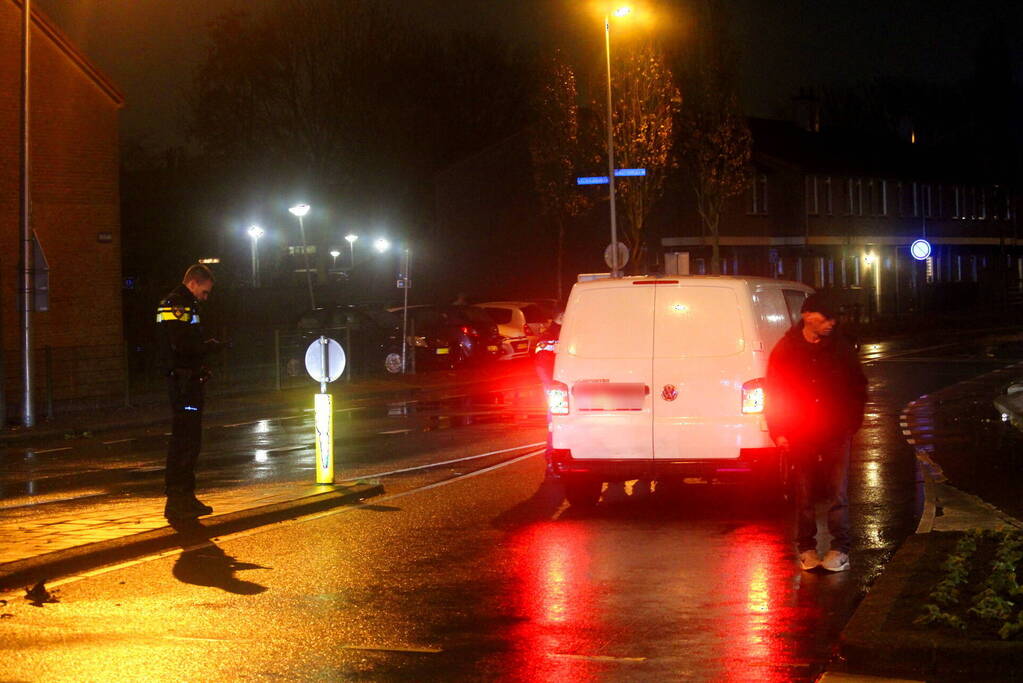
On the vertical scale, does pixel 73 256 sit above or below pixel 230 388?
above

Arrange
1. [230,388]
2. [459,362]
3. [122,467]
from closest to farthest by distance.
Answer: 1. [122,467]
2. [230,388]
3. [459,362]

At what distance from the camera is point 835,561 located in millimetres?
9492

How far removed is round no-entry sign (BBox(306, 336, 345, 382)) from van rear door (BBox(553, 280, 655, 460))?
279cm

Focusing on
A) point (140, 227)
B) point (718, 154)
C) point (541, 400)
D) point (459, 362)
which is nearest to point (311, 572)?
point (541, 400)

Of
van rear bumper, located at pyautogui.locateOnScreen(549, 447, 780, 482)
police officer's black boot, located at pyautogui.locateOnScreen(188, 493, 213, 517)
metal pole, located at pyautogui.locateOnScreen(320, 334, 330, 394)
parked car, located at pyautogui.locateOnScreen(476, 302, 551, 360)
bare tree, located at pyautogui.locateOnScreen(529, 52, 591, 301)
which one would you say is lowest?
police officer's black boot, located at pyautogui.locateOnScreen(188, 493, 213, 517)

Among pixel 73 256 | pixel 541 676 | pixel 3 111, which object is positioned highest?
pixel 3 111

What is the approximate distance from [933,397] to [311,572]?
17621 mm

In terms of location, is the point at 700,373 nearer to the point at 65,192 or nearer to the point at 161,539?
the point at 161,539

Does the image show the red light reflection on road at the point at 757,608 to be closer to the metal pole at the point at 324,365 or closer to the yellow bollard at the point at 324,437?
the yellow bollard at the point at 324,437

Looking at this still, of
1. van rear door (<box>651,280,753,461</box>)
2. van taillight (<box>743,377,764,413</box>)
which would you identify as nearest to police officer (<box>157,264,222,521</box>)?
van rear door (<box>651,280,753,461</box>)

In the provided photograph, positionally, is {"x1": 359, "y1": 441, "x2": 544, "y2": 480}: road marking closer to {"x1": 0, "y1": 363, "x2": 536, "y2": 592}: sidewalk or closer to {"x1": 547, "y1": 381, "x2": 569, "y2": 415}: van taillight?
{"x1": 0, "y1": 363, "x2": 536, "y2": 592}: sidewalk

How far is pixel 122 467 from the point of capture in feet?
54.9

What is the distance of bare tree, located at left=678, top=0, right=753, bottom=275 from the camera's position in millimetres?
50969

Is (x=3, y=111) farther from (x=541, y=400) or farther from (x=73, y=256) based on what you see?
(x=541, y=400)
